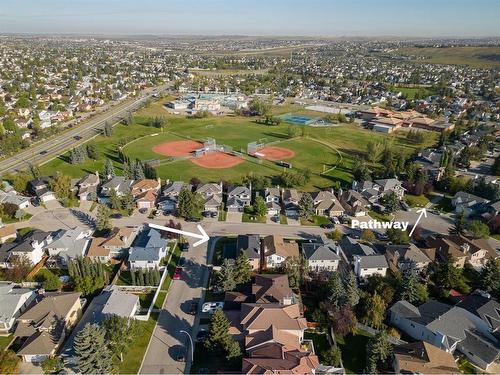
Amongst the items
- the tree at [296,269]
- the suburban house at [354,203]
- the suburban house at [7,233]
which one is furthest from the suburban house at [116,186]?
the suburban house at [354,203]

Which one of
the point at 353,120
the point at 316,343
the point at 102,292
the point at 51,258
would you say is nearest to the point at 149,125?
the point at 353,120

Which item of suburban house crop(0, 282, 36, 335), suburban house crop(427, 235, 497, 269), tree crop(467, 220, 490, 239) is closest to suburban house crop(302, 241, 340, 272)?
suburban house crop(427, 235, 497, 269)

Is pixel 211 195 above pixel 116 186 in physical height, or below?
above

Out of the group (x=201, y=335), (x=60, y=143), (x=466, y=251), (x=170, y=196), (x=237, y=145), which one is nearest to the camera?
(x=201, y=335)

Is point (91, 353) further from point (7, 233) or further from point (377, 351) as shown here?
point (7, 233)

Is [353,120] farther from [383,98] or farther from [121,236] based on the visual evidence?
[121,236]

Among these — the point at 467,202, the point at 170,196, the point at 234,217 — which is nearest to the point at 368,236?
the point at 234,217

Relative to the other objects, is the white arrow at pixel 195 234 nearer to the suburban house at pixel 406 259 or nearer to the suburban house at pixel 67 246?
the suburban house at pixel 67 246
